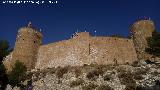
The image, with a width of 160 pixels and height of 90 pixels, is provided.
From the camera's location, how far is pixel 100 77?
31141 millimetres

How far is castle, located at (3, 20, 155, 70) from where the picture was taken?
35625 millimetres

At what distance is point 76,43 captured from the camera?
3647 centimetres

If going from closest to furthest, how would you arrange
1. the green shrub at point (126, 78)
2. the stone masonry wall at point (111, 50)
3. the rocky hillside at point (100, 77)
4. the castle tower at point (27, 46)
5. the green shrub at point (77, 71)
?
the rocky hillside at point (100, 77) < the green shrub at point (126, 78) < the green shrub at point (77, 71) < the stone masonry wall at point (111, 50) < the castle tower at point (27, 46)

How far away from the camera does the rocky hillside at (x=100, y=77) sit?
2873 centimetres

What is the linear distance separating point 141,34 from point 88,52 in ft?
21.2

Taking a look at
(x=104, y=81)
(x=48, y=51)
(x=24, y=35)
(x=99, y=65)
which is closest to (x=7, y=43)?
(x=24, y=35)

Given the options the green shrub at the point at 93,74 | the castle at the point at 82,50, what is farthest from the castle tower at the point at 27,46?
the green shrub at the point at 93,74

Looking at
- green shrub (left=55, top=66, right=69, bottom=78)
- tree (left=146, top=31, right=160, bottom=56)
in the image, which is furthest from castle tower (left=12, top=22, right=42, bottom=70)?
tree (left=146, top=31, right=160, bottom=56)

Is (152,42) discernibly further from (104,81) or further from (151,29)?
(104,81)

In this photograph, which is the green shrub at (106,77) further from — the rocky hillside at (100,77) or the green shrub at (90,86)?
the green shrub at (90,86)

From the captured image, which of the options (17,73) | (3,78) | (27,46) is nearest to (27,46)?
(27,46)

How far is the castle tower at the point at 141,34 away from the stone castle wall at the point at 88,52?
0.68m

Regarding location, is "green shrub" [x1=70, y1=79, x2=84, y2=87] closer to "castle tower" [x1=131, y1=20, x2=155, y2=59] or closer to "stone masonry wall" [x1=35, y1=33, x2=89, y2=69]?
"stone masonry wall" [x1=35, y1=33, x2=89, y2=69]

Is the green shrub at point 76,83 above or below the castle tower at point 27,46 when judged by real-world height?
below
